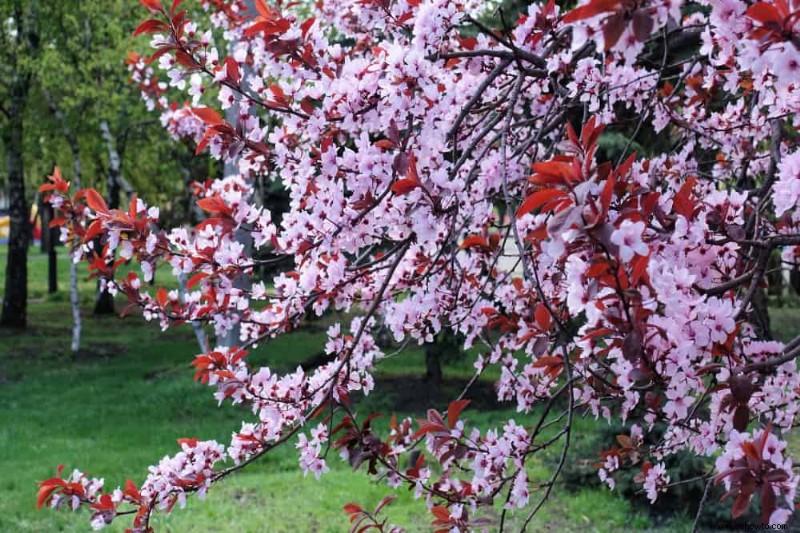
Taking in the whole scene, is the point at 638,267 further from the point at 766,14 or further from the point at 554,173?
the point at 766,14

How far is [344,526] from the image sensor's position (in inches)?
203

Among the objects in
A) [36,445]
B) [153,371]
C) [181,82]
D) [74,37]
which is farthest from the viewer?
[74,37]

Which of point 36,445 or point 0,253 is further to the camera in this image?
point 0,253

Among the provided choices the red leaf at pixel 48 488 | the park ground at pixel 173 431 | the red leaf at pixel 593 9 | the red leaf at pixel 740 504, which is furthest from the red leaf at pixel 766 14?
the park ground at pixel 173 431

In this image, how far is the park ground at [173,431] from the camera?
17.3 ft

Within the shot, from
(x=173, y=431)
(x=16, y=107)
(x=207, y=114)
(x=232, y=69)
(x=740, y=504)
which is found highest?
(x=16, y=107)

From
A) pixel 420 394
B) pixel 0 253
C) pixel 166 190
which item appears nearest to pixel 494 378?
pixel 420 394

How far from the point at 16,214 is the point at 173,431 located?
23.8 feet

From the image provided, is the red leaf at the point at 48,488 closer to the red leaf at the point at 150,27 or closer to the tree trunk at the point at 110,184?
the red leaf at the point at 150,27

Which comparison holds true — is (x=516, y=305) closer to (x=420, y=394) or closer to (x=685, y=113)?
(x=685, y=113)

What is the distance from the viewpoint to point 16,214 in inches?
529

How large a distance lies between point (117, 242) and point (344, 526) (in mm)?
3293

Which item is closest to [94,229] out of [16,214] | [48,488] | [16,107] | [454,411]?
[48,488]

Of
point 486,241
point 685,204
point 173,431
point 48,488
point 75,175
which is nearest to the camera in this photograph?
point 685,204
